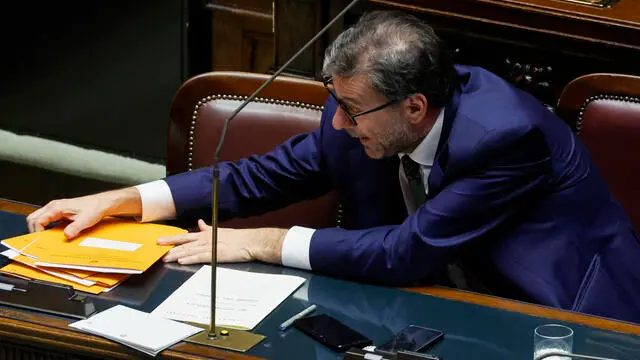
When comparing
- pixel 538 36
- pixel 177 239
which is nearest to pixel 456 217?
pixel 177 239

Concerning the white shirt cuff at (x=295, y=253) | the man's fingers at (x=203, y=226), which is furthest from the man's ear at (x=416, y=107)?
the man's fingers at (x=203, y=226)

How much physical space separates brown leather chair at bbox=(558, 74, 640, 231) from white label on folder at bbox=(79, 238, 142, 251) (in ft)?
3.59

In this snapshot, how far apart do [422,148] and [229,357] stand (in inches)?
32.8

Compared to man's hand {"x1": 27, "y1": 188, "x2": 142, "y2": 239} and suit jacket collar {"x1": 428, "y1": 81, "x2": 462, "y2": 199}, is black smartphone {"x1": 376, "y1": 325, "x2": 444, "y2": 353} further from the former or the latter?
man's hand {"x1": 27, "y1": 188, "x2": 142, "y2": 239}

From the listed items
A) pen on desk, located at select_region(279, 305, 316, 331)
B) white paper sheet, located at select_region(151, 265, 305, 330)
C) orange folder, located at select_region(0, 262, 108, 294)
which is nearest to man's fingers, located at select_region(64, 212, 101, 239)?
orange folder, located at select_region(0, 262, 108, 294)

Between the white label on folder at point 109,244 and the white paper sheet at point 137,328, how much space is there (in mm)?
242

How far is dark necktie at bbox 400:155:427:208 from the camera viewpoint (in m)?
2.62

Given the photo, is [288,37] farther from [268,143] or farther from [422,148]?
[422,148]

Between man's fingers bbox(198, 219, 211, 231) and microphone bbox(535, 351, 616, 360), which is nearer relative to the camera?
microphone bbox(535, 351, 616, 360)

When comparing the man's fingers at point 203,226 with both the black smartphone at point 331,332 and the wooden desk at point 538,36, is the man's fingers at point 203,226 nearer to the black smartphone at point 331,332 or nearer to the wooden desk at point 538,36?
the black smartphone at point 331,332

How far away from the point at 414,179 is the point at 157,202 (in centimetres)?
58

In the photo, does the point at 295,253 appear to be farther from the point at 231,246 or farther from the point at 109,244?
the point at 109,244

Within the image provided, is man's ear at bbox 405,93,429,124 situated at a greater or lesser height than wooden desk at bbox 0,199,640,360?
greater

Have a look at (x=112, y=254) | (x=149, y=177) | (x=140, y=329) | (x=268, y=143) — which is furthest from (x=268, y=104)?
(x=149, y=177)
